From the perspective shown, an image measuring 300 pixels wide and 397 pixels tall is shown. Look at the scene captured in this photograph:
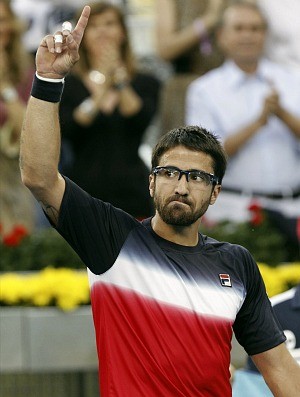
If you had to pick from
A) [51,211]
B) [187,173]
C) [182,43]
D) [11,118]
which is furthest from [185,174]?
[182,43]

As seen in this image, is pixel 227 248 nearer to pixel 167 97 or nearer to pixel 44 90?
pixel 44 90

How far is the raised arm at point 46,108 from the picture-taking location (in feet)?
12.4

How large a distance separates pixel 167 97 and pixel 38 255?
172 centimetres

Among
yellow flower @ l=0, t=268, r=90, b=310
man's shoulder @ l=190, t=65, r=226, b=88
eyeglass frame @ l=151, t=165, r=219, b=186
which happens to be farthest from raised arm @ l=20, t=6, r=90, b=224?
man's shoulder @ l=190, t=65, r=226, b=88

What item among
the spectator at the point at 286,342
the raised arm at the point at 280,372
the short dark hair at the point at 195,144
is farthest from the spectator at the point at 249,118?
the short dark hair at the point at 195,144

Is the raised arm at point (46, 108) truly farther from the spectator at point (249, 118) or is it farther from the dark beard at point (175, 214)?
the spectator at point (249, 118)

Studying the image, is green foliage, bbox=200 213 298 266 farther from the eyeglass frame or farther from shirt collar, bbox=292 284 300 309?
the eyeglass frame

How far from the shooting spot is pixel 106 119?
806cm

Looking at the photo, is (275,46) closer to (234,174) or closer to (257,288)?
(234,174)

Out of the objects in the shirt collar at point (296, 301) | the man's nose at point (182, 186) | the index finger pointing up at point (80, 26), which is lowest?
the shirt collar at point (296, 301)

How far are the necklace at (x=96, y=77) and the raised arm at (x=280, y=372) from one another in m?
4.15

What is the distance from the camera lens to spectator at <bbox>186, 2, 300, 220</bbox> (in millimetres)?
8406

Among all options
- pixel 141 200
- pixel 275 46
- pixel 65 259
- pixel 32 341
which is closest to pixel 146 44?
pixel 275 46

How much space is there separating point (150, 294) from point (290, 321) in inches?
45.6
